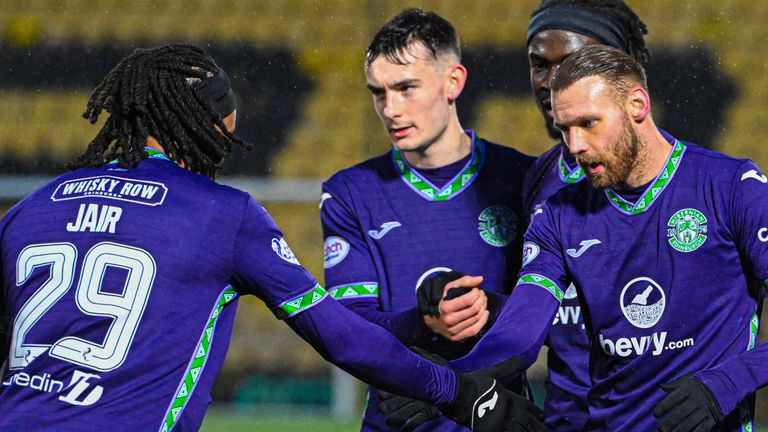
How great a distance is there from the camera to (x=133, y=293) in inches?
118

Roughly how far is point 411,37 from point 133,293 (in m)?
1.93

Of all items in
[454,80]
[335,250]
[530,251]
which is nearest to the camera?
[530,251]

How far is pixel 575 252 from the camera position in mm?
3678

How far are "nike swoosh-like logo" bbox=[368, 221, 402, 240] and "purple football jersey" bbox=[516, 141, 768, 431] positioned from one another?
0.74m

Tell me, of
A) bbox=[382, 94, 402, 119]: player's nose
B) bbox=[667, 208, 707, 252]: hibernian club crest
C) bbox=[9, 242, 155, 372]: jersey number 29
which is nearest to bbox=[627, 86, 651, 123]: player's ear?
bbox=[667, 208, 707, 252]: hibernian club crest

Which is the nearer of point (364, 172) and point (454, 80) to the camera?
point (364, 172)

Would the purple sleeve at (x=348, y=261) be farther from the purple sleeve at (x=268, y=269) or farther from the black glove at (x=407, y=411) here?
the purple sleeve at (x=268, y=269)

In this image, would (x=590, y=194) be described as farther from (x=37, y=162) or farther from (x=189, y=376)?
(x=37, y=162)

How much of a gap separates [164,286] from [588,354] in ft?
5.59

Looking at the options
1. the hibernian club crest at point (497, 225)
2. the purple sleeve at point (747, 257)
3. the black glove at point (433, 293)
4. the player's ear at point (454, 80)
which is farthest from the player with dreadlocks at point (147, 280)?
the player's ear at point (454, 80)

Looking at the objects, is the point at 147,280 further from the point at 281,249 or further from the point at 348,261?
the point at 348,261

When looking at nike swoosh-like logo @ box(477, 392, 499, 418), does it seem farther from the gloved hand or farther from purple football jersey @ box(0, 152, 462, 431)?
purple football jersey @ box(0, 152, 462, 431)

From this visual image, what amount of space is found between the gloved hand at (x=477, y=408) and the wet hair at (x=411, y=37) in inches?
54.4

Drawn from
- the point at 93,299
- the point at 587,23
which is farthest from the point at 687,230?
the point at 93,299
